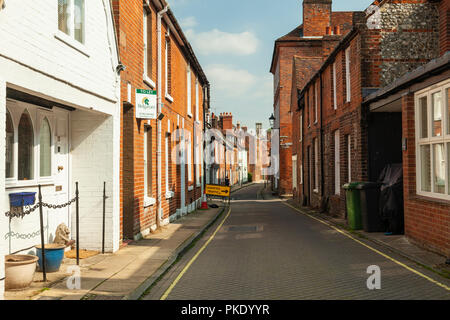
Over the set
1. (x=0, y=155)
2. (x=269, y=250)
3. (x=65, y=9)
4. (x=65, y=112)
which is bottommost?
(x=269, y=250)

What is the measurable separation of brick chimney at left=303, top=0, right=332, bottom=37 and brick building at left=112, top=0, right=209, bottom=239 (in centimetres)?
2336

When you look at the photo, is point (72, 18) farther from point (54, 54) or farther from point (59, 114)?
point (59, 114)

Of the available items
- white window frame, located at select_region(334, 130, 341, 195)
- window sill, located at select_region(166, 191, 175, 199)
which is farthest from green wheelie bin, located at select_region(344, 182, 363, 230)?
window sill, located at select_region(166, 191, 175, 199)

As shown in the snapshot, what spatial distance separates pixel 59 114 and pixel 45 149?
94cm

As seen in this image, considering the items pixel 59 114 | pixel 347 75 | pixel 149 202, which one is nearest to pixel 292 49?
pixel 347 75

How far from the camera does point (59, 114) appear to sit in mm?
9023

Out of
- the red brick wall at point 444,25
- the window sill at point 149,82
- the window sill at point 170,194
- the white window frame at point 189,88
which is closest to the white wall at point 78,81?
the window sill at point 149,82

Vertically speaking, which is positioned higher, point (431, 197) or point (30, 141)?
point (30, 141)

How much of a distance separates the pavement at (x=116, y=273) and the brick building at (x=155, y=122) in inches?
37.3

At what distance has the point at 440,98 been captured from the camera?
9.09m

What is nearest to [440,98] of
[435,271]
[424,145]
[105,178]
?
[424,145]

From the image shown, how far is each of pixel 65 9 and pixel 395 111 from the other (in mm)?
10244

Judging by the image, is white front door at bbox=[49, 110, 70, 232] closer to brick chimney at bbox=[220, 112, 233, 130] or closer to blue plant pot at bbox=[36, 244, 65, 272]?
blue plant pot at bbox=[36, 244, 65, 272]

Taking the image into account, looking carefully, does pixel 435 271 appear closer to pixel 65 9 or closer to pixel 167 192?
pixel 65 9
